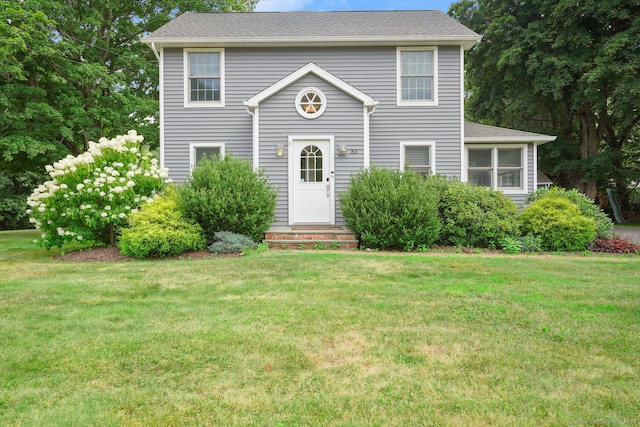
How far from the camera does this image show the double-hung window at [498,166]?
11.8 meters

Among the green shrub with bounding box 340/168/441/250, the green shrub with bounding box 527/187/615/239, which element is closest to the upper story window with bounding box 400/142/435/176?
the green shrub with bounding box 340/168/441/250

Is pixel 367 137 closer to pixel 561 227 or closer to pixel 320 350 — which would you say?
pixel 561 227

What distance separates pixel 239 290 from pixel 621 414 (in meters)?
3.88

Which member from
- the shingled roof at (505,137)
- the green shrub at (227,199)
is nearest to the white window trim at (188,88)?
the green shrub at (227,199)

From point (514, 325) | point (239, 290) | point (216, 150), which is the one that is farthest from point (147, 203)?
point (514, 325)

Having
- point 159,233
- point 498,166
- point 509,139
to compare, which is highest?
point 509,139

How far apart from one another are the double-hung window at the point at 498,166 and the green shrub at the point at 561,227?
108 inches

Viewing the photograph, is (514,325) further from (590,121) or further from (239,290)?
(590,121)

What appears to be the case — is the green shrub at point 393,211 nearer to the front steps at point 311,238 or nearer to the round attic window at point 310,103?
the front steps at point 311,238

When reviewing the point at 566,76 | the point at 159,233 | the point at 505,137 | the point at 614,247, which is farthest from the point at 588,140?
the point at 159,233

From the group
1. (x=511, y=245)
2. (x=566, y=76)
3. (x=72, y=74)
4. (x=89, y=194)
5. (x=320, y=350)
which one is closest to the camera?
(x=320, y=350)

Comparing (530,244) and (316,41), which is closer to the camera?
(530,244)

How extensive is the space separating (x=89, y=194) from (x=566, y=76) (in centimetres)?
1749

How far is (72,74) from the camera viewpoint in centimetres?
1350
